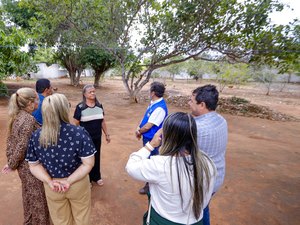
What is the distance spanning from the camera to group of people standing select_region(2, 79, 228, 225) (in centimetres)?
114

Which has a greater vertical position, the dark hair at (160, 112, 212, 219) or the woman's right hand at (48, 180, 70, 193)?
the dark hair at (160, 112, 212, 219)

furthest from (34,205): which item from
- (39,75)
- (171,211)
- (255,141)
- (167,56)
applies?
(39,75)

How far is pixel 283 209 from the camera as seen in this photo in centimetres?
277

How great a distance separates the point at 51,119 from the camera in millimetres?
1453

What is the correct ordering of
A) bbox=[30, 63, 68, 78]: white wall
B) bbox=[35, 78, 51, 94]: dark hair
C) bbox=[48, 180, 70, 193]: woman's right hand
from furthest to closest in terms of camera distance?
1. bbox=[30, 63, 68, 78]: white wall
2. bbox=[35, 78, 51, 94]: dark hair
3. bbox=[48, 180, 70, 193]: woman's right hand

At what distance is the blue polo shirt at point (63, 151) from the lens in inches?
59.6

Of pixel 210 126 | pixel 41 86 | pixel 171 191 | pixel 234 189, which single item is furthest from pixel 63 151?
pixel 234 189

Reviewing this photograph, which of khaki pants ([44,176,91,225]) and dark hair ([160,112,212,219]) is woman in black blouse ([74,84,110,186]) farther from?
dark hair ([160,112,212,219])

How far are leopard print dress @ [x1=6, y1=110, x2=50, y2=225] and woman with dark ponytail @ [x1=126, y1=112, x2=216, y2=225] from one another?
44.3 inches

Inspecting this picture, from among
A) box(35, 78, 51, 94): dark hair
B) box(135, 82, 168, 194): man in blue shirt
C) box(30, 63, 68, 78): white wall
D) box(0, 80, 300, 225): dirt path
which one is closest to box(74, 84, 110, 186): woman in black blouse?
box(35, 78, 51, 94): dark hair

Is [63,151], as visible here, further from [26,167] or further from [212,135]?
[212,135]

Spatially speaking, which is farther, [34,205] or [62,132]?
[34,205]

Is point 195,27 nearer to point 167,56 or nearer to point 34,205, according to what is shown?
point 167,56

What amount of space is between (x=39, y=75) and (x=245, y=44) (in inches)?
1044
